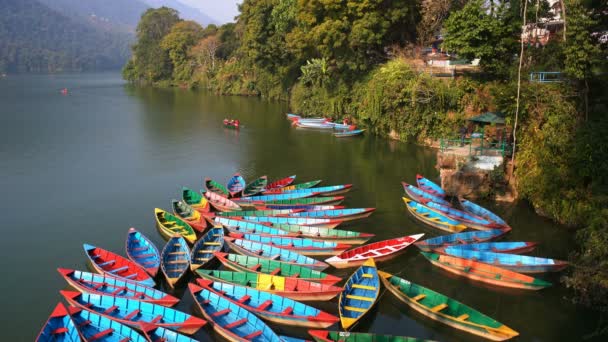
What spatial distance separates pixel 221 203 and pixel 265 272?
7.00 meters

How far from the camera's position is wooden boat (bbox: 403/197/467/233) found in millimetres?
19078

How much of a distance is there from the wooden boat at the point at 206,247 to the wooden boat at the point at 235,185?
5285 millimetres

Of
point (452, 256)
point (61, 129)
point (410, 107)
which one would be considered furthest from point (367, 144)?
point (61, 129)

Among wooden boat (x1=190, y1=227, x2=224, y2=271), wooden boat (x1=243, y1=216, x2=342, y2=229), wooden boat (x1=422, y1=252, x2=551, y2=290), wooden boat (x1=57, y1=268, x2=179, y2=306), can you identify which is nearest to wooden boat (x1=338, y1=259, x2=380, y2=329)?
wooden boat (x1=422, y1=252, x2=551, y2=290)

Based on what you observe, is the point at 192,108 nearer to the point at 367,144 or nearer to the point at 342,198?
the point at 367,144

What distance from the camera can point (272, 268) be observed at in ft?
50.9

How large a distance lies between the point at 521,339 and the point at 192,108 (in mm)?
49086

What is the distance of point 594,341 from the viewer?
12852 millimetres

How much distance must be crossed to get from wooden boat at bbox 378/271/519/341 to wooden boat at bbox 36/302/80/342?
8815 millimetres

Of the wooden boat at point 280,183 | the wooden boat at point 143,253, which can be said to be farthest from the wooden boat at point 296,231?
the wooden boat at point 280,183

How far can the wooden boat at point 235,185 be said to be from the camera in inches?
924

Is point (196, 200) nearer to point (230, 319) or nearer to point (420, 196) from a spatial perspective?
point (230, 319)

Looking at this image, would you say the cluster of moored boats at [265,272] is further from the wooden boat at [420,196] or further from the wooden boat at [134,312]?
the wooden boat at [420,196]

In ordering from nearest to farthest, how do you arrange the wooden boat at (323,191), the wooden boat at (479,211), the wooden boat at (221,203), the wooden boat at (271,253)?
the wooden boat at (271,253) → the wooden boat at (479,211) → the wooden boat at (221,203) → the wooden boat at (323,191)
